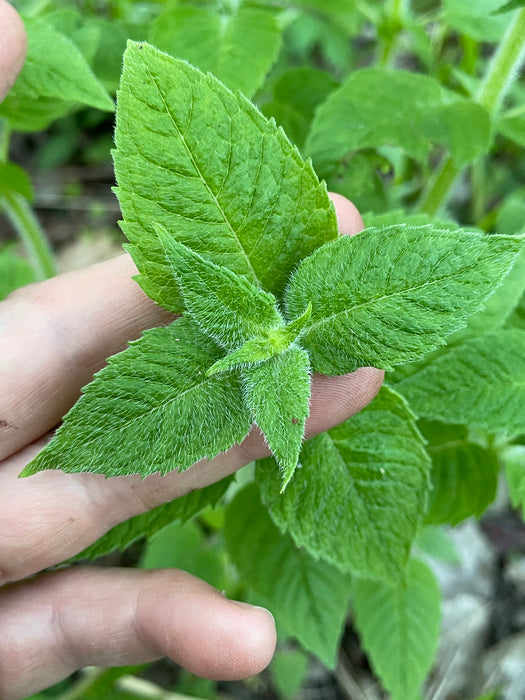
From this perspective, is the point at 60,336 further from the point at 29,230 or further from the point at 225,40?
the point at 225,40

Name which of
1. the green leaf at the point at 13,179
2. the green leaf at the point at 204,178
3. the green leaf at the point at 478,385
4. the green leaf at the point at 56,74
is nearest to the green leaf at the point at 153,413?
the green leaf at the point at 204,178

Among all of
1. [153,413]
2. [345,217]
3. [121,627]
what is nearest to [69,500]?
[121,627]

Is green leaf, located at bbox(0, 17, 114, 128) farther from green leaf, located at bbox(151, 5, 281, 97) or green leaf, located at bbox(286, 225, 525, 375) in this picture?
green leaf, located at bbox(286, 225, 525, 375)

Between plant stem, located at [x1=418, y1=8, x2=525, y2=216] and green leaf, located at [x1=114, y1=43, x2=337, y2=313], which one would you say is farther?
plant stem, located at [x1=418, y1=8, x2=525, y2=216]

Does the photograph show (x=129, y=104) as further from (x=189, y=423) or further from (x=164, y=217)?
(x=189, y=423)

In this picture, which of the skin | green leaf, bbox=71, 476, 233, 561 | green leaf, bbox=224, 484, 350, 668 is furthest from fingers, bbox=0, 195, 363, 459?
green leaf, bbox=224, 484, 350, 668
